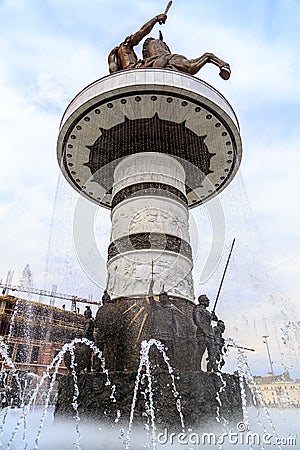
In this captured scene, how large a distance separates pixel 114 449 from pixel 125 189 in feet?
21.7

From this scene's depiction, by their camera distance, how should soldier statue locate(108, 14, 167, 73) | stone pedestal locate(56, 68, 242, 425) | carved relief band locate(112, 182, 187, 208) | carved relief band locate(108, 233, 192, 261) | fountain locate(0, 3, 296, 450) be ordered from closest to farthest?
fountain locate(0, 3, 296, 450) < stone pedestal locate(56, 68, 242, 425) < carved relief band locate(108, 233, 192, 261) < carved relief band locate(112, 182, 187, 208) < soldier statue locate(108, 14, 167, 73)

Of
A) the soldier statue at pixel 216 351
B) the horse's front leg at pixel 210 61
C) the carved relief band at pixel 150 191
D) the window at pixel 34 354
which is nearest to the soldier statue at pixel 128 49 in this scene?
the horse's front leg at pixel 210 61

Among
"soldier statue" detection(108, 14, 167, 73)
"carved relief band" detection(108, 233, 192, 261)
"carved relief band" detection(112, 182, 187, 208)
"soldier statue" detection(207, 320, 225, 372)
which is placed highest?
"soldier statue" detection(108, 14, 167, 73)

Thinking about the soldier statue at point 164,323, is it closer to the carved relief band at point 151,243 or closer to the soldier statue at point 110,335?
the soldier statue at point 110,335

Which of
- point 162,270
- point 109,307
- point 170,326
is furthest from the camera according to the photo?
point 162,270

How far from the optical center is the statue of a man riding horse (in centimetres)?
1096

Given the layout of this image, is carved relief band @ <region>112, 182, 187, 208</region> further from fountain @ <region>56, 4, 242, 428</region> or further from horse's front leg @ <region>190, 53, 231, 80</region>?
horse's front leg @ <region>190, 53, 231, 80</region>

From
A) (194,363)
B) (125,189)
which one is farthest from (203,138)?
(194,363)

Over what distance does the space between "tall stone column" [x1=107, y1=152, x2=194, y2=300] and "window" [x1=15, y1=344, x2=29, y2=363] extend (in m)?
18.9

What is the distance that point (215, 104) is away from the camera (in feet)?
32.5

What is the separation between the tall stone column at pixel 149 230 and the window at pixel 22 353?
18930 mm

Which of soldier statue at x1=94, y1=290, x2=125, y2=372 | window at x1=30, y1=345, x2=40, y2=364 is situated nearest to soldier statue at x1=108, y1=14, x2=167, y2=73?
soldier statue at x1=94, y1=290, x2=125, y2=372

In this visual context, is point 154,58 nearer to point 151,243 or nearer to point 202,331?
point 151,243

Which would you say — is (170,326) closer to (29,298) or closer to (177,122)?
(177,122)
